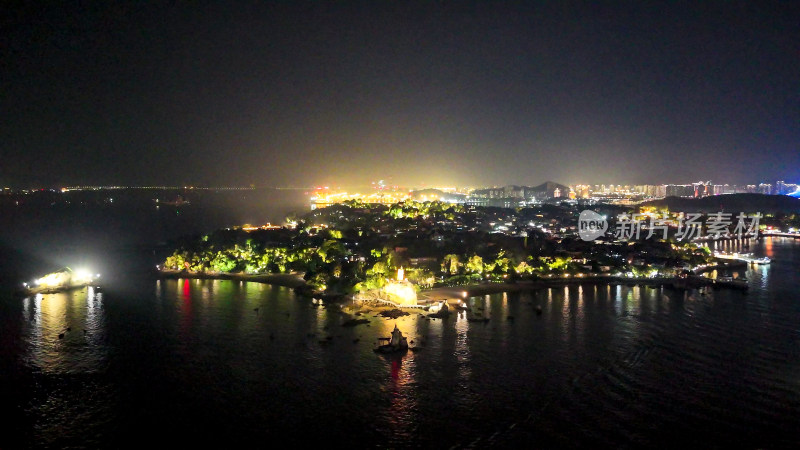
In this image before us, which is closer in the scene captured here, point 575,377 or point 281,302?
point 575,377

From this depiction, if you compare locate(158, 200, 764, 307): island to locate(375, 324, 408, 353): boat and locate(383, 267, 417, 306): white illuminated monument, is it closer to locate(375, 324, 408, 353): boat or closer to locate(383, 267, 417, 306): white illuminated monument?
locate(383, 267, 417, 306): white illuminated monument

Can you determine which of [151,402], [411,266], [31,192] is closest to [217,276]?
[411,266]

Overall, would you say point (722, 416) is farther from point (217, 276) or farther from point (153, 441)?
point (217, 276)

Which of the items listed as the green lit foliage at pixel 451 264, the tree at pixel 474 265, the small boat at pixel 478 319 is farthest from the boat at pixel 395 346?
the tree at pixel 474 265

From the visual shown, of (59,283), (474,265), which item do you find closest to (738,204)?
(474,265)

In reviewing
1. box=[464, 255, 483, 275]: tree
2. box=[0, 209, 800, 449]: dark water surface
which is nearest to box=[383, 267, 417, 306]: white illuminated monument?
box=[0, 209, 800, 449]: dark water surface

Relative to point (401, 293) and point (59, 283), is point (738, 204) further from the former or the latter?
point (59, 283)
